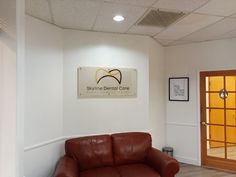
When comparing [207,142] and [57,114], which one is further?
[207,142]

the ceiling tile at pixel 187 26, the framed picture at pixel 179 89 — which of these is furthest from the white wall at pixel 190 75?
the ceiling tile at pixel 187 26

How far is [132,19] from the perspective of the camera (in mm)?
3113

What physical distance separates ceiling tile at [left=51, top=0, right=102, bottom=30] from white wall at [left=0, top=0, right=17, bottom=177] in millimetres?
708

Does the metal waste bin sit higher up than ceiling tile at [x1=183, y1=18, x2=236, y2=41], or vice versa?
ceiling tile at [x1=183, y1=18, x2=236, y2=41]

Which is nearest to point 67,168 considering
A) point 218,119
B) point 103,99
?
point 103,99

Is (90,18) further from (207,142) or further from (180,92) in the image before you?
(207,142)

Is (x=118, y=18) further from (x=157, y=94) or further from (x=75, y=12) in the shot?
(x=157, y=94)

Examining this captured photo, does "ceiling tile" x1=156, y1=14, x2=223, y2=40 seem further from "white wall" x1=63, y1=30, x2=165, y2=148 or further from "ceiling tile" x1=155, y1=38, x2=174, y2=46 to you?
"white wall" x1=63, y1=30, x2=165, y2=148

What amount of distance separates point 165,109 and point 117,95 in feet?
4.89

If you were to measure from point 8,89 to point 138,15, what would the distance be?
6.28 feet

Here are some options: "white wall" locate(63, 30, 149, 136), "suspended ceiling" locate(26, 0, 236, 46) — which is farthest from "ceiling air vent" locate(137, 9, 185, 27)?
"white wall" locate(63, 30, 149, 136)

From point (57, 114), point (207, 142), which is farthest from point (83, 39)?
point (207, 142)

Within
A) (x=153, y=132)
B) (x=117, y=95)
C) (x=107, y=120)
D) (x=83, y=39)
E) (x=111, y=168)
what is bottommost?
(x=111, y=168)

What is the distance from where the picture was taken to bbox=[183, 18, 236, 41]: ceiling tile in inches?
128
